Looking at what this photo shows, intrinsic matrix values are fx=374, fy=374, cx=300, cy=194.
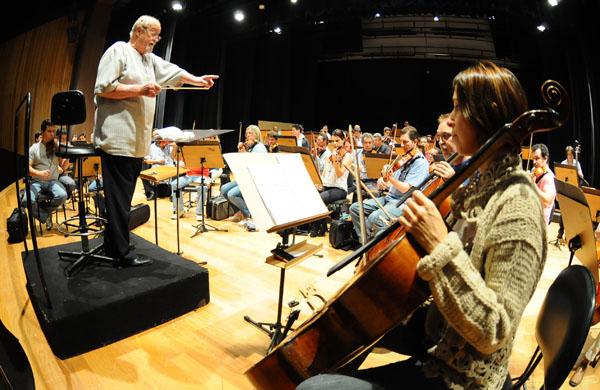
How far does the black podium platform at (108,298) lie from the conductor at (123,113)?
0.34 m

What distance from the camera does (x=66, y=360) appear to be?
2311mm

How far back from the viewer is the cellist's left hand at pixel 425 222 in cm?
97

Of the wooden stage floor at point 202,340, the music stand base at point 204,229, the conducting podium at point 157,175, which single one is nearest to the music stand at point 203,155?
the music stand base at point 204,229

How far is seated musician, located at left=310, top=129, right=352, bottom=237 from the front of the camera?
558 centimetres

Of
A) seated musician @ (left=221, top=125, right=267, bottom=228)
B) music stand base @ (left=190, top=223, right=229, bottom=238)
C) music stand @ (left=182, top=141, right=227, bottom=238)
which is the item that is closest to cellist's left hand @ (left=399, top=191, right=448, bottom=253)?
music stand @ (left=182, top=141, right=227, bottom=238)

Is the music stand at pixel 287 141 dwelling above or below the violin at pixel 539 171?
above

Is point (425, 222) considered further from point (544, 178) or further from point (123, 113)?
point (544, 178)

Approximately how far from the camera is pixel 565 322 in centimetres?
114

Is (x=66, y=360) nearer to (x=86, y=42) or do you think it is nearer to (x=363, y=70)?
(x=86, y=42)

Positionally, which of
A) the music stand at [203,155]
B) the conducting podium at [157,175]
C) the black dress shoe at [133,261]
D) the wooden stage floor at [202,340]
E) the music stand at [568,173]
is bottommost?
the wooden stage floor at [202,340]

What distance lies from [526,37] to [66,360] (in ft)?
45.1

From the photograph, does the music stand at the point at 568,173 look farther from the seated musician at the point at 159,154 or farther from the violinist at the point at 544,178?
the seated musician at the point at 159,154

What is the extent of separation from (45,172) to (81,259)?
9.34 feet

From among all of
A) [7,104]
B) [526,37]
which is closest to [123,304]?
[7,104]
